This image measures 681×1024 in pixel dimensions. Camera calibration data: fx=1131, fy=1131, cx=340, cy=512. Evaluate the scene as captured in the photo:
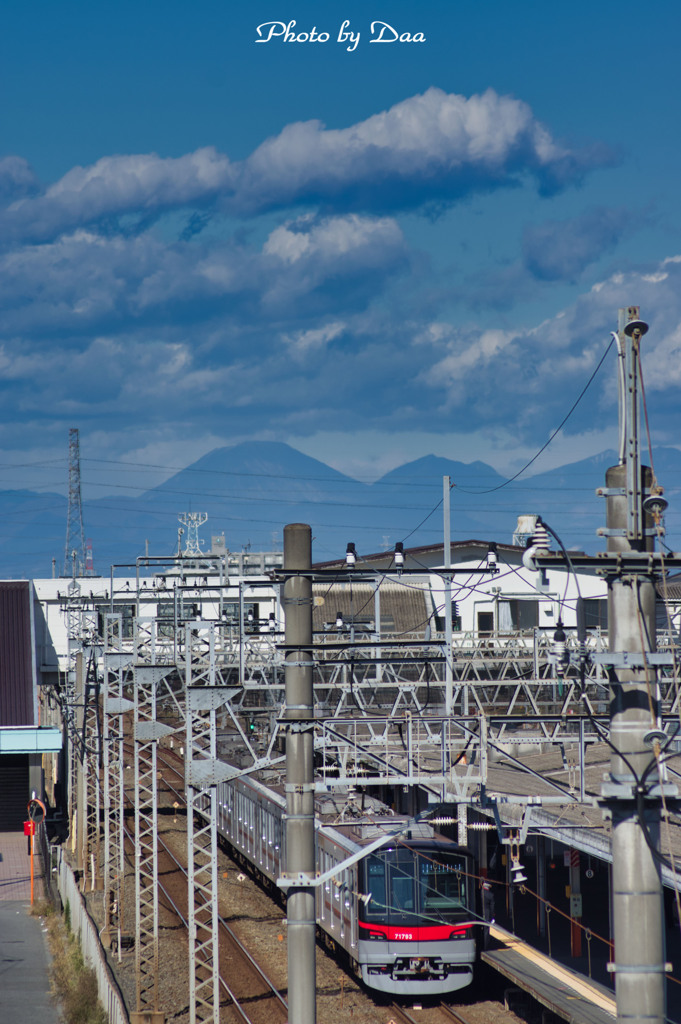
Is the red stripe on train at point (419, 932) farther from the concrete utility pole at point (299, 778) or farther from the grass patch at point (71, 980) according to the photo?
the concrete utility pole at point (299, 778)

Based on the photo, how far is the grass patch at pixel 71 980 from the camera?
2033cm

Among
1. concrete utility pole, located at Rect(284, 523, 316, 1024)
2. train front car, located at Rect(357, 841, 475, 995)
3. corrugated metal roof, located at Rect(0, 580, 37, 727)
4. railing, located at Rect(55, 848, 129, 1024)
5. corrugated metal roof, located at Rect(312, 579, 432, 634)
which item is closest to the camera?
concrete utility pole, located at Rect(284, 523, 316, 1024)

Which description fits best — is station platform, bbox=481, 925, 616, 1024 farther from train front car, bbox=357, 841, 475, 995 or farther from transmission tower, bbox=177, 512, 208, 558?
transmission tower, bbox=177, 512, 208, 558

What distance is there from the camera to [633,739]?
8094 millimetres

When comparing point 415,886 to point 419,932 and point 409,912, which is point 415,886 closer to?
point 409,912

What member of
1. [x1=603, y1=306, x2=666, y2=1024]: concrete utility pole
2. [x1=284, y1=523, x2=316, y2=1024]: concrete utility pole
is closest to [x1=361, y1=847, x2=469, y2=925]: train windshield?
[x1=284, y1=523, x2=316, y2=1024]: concrete utility pole

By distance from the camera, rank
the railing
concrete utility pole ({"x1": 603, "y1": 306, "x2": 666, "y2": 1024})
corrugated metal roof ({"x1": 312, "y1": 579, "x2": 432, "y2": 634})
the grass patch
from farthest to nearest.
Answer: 1. corrugated metal roof ({"x1": 312, "y1": 579, "x2": 432, "y2": 634})
2. the grass patch
3. the railing
4. concrete utility pole ({"x1": 603, "y1": 306, "x2": 666, "y2": 1024})

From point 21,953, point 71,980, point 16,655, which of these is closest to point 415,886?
point 71,980

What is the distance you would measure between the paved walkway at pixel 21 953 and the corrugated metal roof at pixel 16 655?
857cm

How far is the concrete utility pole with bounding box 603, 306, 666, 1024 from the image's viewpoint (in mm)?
7816

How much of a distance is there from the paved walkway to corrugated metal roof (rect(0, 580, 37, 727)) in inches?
338

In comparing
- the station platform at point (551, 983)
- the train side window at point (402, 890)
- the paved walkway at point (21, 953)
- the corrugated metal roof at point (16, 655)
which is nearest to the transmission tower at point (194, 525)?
the corrugated metal roof at point (16, 655)

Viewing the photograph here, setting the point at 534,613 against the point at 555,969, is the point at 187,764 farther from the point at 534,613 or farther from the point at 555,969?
the point at 534,613

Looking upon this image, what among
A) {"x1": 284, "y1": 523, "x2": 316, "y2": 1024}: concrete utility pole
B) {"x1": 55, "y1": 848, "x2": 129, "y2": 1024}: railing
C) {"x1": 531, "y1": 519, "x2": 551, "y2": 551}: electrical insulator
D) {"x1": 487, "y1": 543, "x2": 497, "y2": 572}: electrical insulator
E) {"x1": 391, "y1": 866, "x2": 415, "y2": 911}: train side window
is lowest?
{"x1": 55, "y1": 848, "x2": 129, "y2": 1024}: railing
